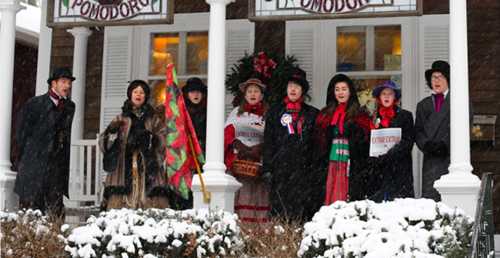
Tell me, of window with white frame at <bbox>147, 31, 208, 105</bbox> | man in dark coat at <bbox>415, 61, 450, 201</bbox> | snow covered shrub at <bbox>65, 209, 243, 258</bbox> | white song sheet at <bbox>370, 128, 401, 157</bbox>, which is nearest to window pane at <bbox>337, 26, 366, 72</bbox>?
window with white frame at <bbox>147, 31, 208, 105</bbox>

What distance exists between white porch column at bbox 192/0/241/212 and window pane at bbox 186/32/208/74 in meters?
2.28

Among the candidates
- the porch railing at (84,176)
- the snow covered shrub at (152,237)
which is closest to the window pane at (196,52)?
the porch railing at (84,176)

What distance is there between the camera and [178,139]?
25.2ft

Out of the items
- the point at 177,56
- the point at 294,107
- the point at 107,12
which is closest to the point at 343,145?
the point at 294,107

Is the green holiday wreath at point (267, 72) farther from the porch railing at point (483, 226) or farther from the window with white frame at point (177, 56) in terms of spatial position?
the porch railing at point (483, 226)

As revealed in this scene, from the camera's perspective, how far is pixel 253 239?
6352 mm

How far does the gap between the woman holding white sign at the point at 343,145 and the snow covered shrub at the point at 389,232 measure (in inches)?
63.5

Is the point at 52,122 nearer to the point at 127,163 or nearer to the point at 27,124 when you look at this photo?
the point at 27,124

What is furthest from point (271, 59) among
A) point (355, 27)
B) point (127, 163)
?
point (127, 163)

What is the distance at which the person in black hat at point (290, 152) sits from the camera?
753cm

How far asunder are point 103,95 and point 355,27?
343cm

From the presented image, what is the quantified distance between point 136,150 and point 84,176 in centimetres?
224

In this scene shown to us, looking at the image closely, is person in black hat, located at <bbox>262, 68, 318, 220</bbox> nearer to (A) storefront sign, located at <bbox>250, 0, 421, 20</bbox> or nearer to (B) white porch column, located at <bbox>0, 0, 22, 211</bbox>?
(A) storefront sign, located at <bbox>250, 0, 421, 20</bbox>

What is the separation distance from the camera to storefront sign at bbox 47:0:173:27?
27.0ft
